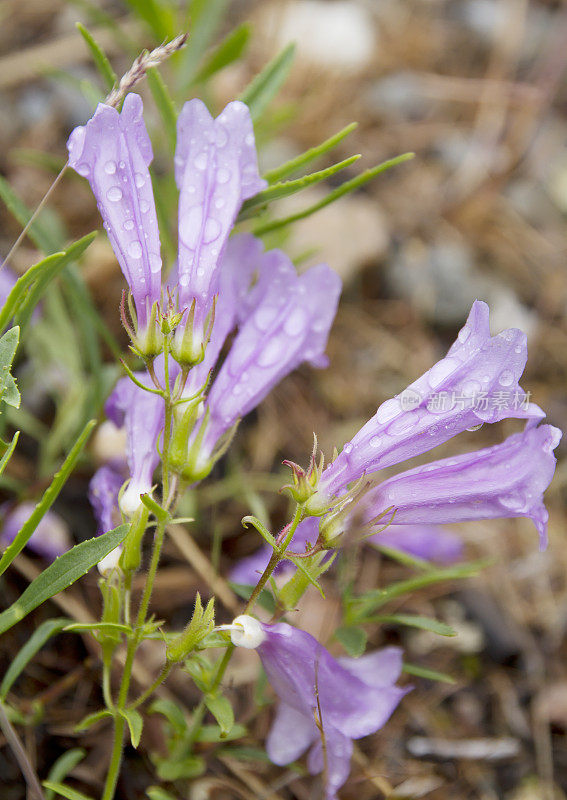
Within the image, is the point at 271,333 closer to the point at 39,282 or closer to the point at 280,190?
the point at 280,190

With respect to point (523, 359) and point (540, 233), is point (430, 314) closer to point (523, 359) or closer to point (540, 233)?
point (540, 233)

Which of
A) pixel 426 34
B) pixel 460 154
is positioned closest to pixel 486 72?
pixel 426 34

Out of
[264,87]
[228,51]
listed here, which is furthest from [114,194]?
[228,51]

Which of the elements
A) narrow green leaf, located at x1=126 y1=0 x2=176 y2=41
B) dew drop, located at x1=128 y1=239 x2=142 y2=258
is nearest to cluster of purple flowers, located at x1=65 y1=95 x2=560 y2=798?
dew drop, located at x1=128 y1=239 x2=142 y2=258

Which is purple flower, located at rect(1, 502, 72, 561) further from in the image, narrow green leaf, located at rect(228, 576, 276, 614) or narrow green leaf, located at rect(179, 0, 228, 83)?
narrow green leaf, located at rect(179, 0, 228, 83)

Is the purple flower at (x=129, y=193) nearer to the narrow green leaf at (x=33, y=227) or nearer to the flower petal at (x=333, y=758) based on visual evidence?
the narrow green leaf at (x=33, y=227)

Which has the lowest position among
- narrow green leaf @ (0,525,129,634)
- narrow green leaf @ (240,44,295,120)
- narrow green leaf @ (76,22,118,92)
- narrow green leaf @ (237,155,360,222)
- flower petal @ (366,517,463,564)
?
flower petal @ (366,517,463,564)
